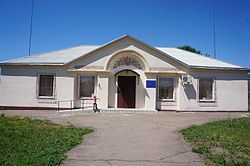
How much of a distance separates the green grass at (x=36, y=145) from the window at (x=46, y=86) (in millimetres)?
9644

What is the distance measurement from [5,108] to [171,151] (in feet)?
51.2

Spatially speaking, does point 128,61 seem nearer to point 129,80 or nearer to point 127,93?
point 129,80

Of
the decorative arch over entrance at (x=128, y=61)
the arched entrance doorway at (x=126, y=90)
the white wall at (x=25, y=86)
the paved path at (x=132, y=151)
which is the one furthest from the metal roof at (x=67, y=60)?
the paved path at (x=132, y=151)

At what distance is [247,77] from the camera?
800 inches

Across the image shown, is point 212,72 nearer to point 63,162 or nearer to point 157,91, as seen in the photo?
point 157,91

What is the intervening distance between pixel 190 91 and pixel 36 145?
1395cm

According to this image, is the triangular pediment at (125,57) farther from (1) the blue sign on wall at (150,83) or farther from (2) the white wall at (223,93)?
(2) the white wall at (223,93)

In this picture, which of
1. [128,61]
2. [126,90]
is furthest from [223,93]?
[128,61]

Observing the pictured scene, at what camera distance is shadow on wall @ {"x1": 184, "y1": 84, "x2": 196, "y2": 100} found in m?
19.0

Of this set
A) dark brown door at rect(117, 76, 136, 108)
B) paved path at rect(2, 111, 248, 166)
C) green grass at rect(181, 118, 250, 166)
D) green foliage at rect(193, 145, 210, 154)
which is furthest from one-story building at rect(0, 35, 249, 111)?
green foliage at rect(193, 145, 210, 154)

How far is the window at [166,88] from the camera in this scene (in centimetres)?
1919

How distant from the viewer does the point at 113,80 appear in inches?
741

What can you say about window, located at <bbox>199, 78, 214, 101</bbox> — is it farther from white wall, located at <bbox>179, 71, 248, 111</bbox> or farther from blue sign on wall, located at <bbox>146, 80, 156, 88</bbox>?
blue sign on wall, located at <bbox>146, 80, 156, 88</bbox>

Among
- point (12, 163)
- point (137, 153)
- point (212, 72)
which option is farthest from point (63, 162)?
point (212, 72)
